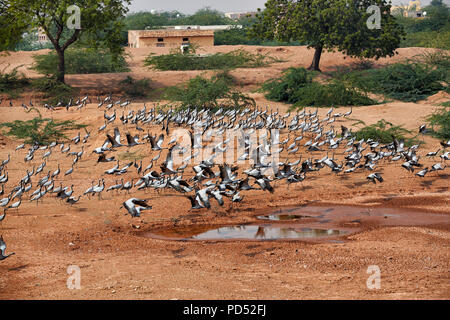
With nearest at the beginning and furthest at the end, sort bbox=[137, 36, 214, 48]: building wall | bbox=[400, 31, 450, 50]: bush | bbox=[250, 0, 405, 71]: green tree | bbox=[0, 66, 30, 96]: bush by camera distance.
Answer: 1. bbox=[0, 66, 30, 96]: bush
2. bbox=[250, 0, 405, 71]: green tree
3. bbox=[400, 31, 450, 50]: bush
4. bbox=[137, 36, 214, 48]: building wall

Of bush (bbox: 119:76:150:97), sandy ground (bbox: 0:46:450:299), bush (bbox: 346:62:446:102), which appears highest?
bush (bbox: 346:62:446:102)

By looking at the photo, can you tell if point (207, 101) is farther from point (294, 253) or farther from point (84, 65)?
point (84, 65)

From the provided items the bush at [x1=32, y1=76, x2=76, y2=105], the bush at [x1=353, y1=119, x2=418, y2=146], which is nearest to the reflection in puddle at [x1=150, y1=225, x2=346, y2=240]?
the bush at [x1=353, y1=119, x2=418, y2=146]

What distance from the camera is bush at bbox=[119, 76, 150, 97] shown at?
3072 centimetres

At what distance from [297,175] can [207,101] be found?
361 inches

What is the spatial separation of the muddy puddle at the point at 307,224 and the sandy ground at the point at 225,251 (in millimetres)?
244

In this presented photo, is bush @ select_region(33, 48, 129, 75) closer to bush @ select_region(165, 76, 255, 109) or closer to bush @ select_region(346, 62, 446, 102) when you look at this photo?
bush @ select_region(165, 76, 255, 109)

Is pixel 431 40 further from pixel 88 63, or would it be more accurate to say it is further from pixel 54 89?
pixel 54 89

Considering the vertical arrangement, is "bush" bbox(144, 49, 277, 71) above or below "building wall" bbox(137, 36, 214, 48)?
below

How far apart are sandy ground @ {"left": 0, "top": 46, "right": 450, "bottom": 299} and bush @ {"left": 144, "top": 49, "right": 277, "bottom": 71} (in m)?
20.5

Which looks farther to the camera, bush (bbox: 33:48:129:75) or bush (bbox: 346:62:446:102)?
bush (bbox: 33:48:129:75)

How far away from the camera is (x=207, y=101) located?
22609mm

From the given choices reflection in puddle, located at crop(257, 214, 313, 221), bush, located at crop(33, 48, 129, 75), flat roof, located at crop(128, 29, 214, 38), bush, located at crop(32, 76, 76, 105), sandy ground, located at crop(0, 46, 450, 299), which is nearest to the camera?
sandy ground, located at crop(0, 46, 450, 299)

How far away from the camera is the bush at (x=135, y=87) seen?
3072cm
